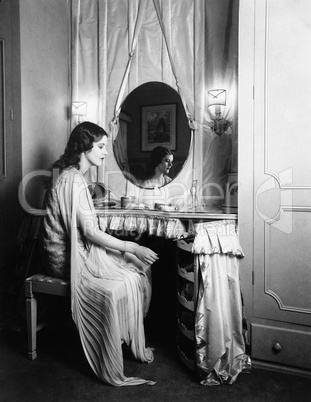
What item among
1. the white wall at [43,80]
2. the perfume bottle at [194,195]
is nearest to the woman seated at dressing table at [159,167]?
the perfume bottle at [194,195]

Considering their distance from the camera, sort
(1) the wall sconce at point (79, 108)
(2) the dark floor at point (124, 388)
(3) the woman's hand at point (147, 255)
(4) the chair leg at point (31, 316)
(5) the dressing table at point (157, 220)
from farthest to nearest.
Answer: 1. (1) the wall sconce at point (79, 108)
2. (5) the dressing table at point (157, 220)
3. (4) the chair leg at point (31, 316)
4. (3) the woman's hand at point (147, 255)
5. (2) the dark floor at point (124, 388)

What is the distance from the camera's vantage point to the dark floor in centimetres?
191

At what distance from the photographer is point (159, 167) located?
3068mm

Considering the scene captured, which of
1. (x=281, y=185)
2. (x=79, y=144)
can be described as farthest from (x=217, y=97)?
(x=79, y=144)

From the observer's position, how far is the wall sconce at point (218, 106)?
2.78 meters

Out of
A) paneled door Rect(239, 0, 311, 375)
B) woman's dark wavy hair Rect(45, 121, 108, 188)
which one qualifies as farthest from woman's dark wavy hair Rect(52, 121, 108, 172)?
paneled door Rect(239, 0, 311, 375)

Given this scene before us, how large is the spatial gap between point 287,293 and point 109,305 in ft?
3.54

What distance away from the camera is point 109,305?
78.4 inches

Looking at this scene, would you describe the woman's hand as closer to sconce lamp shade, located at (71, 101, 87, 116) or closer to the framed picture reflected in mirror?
the framed picture reflected in mirror

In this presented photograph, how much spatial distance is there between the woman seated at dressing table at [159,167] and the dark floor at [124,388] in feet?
4.43

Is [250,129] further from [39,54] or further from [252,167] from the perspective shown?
[39,54]

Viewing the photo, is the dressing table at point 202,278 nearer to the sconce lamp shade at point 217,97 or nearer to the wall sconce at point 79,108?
the sconce lamp shade at point 217,97

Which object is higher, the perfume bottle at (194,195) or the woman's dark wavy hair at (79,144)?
the woman's dark wavy hair at (79,144)

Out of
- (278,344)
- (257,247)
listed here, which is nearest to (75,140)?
(257,247)
